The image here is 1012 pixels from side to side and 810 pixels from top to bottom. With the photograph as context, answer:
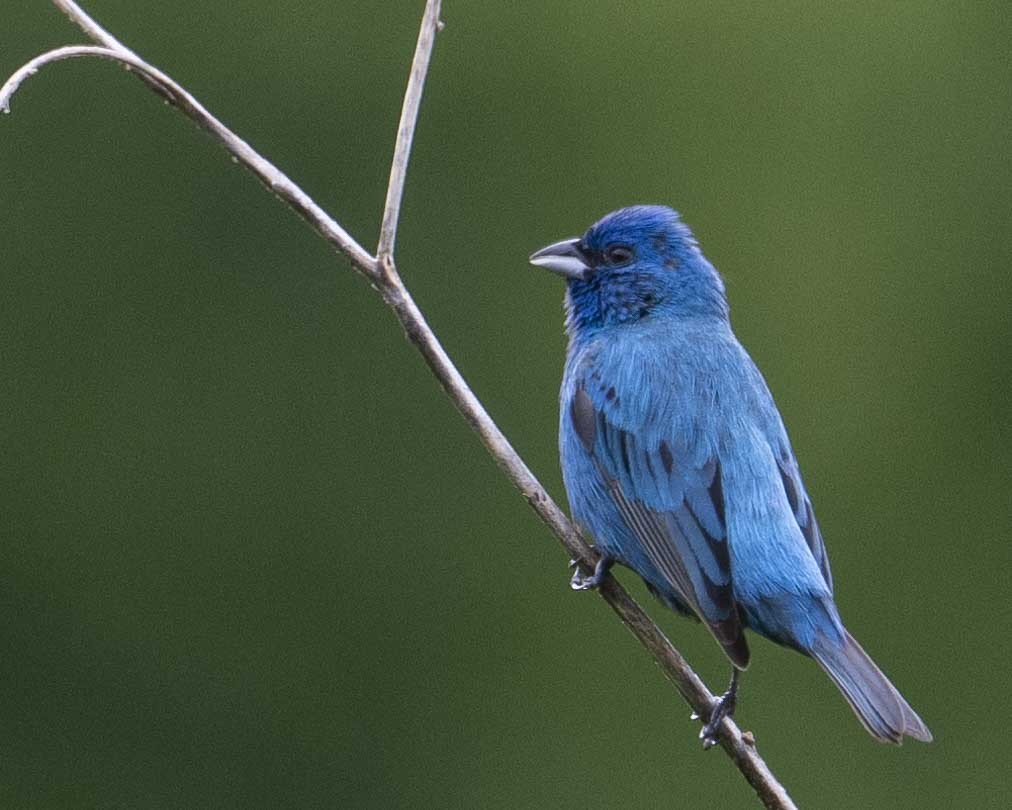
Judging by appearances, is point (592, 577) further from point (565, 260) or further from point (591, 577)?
point (565, 260)

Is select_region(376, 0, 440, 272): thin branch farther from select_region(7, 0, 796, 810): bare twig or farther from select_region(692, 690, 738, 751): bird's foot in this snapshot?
select_region(692, 690, 738, 751): bird's foot

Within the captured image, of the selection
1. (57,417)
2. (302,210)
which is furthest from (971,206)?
(302,210)

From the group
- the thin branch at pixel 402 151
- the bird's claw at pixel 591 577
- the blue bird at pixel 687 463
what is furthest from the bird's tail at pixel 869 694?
the thin branch at pixel 402 151

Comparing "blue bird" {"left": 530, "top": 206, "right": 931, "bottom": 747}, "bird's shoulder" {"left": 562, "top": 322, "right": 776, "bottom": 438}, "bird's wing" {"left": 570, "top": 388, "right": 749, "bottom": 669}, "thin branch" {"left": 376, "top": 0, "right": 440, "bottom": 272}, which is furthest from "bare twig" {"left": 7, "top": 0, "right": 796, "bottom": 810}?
"bird's shoulder" {"left": 562, "top": 322, "right": 776, "bottom": 438}

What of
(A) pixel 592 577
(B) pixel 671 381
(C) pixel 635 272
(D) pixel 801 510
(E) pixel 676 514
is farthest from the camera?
(C) pixel 635 272

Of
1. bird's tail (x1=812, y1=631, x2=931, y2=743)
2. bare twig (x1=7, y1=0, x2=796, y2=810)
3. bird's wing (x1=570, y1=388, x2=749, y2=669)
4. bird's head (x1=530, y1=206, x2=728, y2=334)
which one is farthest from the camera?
bird's head (x1=530, y1=206, x2=728, y2=334)

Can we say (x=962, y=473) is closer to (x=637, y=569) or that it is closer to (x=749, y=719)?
(x=749, y=719)

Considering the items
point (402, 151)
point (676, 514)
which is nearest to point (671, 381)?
point (676, 514)

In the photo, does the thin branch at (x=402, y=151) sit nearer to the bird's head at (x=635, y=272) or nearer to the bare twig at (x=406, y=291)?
the bare twig at (x=406, y=291)
